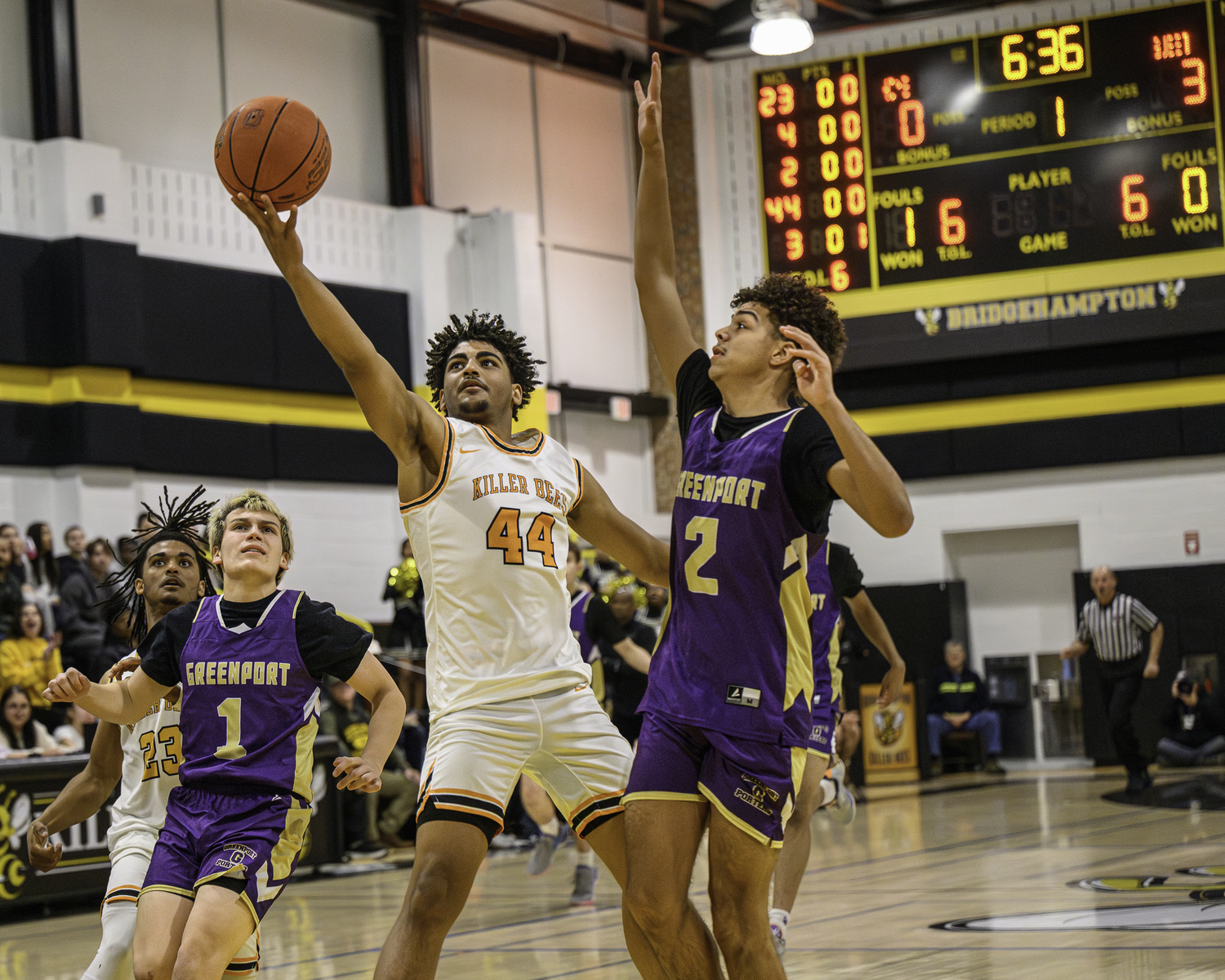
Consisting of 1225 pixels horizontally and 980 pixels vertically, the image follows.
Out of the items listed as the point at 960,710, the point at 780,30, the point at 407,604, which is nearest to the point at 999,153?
the point at 780,30

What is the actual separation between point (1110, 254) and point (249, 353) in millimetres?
8228

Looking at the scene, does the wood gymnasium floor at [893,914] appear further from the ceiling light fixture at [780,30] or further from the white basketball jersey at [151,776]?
the ceiling light fixture at [780,30]

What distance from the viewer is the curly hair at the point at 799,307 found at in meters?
4.41

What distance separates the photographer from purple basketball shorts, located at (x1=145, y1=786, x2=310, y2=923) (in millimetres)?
4262

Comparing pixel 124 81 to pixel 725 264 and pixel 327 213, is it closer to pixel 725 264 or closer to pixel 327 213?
pixel 327 213

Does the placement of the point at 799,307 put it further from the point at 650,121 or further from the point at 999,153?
the point at 999,153

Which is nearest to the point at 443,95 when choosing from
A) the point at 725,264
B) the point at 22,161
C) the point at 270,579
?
the point at 725,264

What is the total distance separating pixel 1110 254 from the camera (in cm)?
1522

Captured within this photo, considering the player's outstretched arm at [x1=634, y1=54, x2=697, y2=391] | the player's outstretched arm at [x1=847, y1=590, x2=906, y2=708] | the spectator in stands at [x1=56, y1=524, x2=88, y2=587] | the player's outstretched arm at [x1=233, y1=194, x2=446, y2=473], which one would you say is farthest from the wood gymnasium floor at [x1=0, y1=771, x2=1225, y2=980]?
the spectator in stands at [x1=56, y1=524, x2=88, y2=587]

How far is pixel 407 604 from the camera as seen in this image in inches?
557

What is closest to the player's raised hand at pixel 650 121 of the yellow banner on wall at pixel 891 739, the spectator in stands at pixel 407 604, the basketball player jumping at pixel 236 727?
the basketball player jumping at pixel 236 727

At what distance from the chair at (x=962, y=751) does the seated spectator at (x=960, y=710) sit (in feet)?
0.17

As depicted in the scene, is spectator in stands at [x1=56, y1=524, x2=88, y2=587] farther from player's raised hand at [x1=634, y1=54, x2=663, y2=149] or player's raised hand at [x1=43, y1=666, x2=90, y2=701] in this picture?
player's raised hand at [x1=634, y1=54, x2=663, y2=149]

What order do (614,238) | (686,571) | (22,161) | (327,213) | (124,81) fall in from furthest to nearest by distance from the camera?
(614,238) < (327,213) < (124,81) < (22,161) < (686,571)
